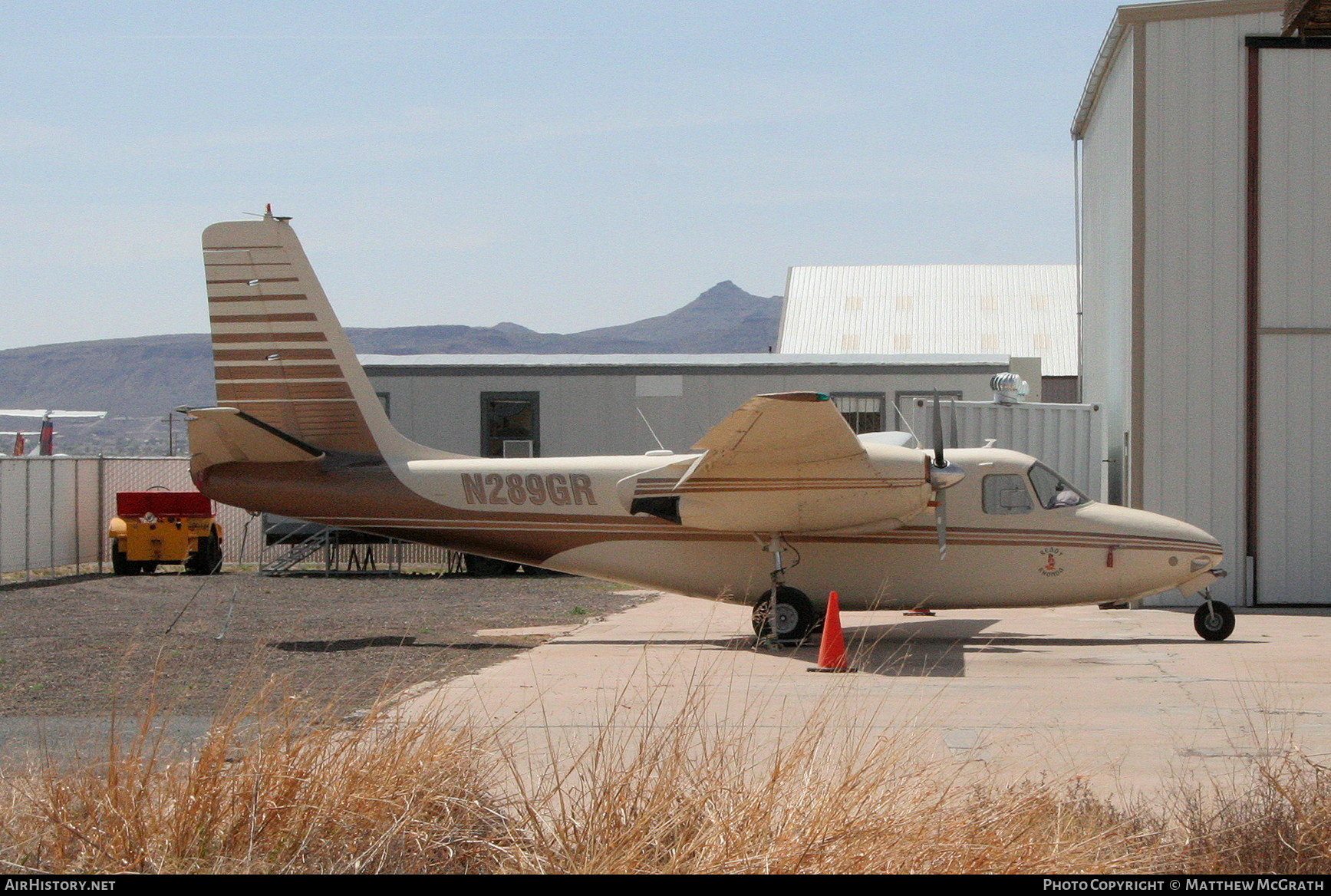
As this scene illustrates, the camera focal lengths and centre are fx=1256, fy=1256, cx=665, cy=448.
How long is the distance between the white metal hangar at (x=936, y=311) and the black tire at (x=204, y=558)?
81.0ft

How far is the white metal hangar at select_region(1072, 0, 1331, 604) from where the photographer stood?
62.2ft

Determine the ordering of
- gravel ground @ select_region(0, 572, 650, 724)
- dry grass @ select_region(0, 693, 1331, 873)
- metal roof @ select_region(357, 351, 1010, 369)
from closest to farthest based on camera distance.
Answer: dry grass @ select_region(0, 693, 1331, 873) < gravel ground @ select_region(0, 572, 650, 724) < metal roof @ select_region(357, 351, 1010, 369)

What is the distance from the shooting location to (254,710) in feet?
19.6

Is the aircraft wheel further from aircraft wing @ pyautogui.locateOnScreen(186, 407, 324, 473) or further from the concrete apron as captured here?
aircraft wing @ pyautogui.locateOnScreen(186, 407, 324, 473)

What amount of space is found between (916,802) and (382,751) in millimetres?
2433

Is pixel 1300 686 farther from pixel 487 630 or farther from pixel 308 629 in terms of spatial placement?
pixel 308 629

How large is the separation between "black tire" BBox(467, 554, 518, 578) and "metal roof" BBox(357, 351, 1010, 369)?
422 centimetres

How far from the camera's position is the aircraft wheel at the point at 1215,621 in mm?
14602

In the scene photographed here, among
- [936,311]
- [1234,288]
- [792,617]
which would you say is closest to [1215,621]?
[792,617]

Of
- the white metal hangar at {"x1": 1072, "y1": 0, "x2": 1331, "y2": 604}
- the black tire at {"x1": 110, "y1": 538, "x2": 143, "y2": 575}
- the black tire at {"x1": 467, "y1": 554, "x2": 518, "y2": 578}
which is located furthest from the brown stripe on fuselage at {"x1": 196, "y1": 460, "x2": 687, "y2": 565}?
the black tire at {"x1": 110, "y1": 538, "x2": 143, "y2": 575}

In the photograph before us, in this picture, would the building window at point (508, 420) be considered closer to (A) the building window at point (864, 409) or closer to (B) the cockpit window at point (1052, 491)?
(A) the building window at point (864, 409)

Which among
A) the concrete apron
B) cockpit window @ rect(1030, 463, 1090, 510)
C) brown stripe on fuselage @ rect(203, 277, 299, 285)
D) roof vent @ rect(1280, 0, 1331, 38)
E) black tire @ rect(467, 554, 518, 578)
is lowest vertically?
black tire @ rect(467, 554, 518, 578)

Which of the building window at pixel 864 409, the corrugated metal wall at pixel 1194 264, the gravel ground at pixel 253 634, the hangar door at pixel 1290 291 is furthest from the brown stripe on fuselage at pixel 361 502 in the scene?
the building window at pixel 864 409
